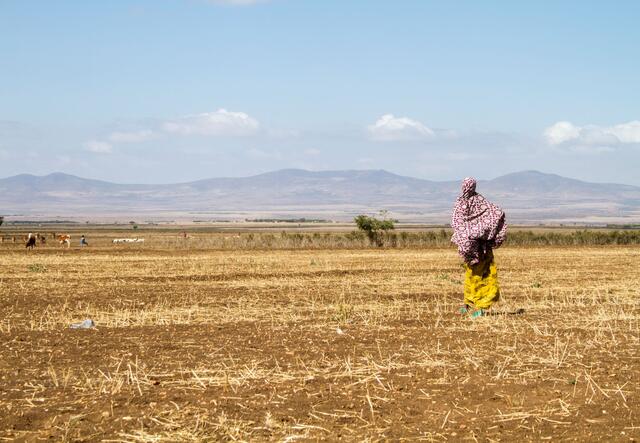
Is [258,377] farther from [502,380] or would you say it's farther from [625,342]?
[625,342]

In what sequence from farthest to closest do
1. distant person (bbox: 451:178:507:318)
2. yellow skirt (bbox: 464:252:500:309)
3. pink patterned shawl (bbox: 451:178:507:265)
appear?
1. pink patterned shawl (bbox: 451:178:507:265)
2. distant person (bbox: 451:178:507:318)
3. yellow skirt (bbox: 464:252:500:309)

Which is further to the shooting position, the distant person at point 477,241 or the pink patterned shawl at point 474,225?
the pink patterned shawl at point 474,225

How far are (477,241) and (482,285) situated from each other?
28.8 inches

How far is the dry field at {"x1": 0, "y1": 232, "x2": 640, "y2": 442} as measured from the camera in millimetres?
7809

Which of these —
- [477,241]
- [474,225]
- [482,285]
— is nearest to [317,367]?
[482,285]

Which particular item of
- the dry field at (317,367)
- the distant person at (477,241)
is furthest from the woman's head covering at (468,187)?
the dry field at (317,367)

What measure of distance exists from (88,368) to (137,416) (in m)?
2.32

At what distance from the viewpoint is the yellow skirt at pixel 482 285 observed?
586 inches

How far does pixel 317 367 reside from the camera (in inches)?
398

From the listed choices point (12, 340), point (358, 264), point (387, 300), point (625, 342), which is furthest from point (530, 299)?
point (358, 264)

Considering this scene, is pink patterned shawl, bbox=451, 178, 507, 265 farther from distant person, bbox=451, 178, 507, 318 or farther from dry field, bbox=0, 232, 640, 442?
dry field, bbox=0, 232, 640, 442

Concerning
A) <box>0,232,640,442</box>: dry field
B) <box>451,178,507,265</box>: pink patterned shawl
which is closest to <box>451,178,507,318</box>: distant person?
<box>451,178,507,265</box>: pink patterned shawl

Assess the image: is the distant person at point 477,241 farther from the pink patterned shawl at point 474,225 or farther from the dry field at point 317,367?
the dry field at point 317,367

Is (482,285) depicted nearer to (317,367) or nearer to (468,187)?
(468,187)
